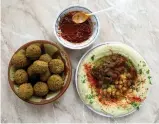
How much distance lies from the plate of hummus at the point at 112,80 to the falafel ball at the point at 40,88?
0.12 m

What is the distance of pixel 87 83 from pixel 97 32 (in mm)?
168

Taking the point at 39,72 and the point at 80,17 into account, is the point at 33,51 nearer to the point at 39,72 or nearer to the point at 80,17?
the point at 39,72

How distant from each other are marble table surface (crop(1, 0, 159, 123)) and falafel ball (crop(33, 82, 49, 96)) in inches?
4.8

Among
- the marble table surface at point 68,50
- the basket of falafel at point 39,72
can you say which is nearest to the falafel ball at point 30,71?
the basket of falafel at point 39,72

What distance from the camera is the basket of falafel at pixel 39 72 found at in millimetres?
1143

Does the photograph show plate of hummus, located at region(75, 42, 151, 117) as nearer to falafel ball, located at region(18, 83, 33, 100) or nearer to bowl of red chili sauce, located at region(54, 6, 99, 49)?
bowl of red chili sauce, located at region(54, 6, 99, 49)

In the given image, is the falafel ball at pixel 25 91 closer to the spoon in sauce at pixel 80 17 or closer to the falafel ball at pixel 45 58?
the falafel ball at pixel 45 58

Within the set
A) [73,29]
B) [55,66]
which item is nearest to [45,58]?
[55,66]

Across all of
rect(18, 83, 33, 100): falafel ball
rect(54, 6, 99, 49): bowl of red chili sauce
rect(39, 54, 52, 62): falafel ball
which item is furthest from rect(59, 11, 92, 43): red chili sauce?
rect(18, 83, 33, 100): falafel ball

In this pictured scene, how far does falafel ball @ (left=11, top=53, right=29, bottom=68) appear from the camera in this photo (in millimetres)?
1145

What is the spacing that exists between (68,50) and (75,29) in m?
0.08

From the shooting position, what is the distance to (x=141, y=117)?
4.19 ft

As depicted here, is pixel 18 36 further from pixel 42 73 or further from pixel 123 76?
pixel 123 76

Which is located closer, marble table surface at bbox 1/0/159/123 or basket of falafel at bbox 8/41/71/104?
basket of falafel at bbox 8/41/71/104
